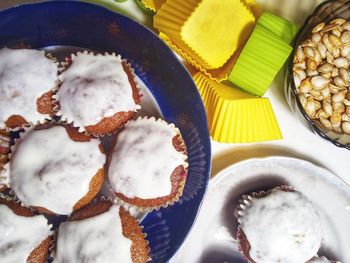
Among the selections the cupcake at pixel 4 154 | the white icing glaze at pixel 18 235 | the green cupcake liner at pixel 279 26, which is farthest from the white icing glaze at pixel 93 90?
the green cupcake liner at pixel 279 26

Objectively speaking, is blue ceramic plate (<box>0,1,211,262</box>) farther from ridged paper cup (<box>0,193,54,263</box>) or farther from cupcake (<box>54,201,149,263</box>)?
ridged paper cup (<box>0,193,54,263</box>)

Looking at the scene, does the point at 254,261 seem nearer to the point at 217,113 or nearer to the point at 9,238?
the point at 217,113

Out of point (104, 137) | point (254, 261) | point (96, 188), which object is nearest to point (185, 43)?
point (104, 137)

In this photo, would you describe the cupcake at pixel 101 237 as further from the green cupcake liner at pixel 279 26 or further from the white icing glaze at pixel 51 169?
the green cupcake liner at pixel 279 26

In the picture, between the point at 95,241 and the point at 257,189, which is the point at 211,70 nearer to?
the point at 257,189

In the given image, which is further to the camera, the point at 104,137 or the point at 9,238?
the point at 104,137

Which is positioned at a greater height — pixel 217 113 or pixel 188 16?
pixel 188 16

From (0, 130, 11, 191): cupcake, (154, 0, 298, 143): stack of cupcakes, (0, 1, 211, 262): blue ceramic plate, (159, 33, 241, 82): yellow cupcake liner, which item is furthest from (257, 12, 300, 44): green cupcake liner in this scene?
(0, 130, 11, 191): cupcake
